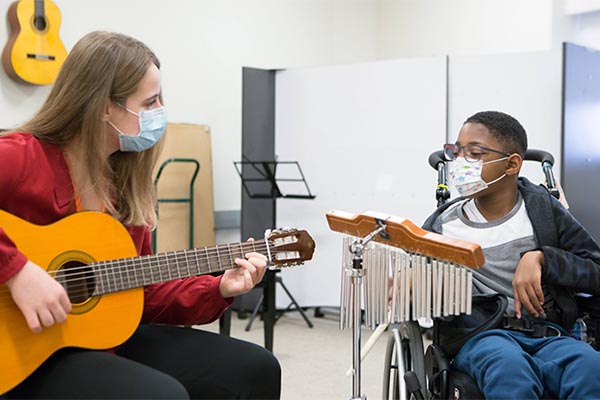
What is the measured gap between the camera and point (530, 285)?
2084mm

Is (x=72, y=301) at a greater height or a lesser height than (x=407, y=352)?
greater

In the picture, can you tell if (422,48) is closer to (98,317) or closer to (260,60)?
(260,60)

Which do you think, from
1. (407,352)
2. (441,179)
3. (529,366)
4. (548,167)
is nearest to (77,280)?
(407,352)

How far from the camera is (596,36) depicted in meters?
5.83

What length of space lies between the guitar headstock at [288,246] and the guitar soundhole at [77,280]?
0.49m

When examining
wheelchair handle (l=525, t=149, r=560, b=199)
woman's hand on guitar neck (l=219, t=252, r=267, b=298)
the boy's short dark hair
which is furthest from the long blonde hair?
wheelchair handle (l=525, t=149, r=560, b=199)

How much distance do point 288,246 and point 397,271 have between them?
35cm

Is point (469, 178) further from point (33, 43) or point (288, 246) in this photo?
point (33, 43)

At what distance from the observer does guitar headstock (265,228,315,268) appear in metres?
2.08

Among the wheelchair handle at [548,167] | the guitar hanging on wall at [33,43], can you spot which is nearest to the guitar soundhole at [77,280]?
the wheelchair handle at [548,167]

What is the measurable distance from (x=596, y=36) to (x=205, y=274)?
189 inches

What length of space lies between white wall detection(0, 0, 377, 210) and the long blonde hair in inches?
119

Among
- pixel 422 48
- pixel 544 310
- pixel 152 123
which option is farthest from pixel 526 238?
pixel 422 48

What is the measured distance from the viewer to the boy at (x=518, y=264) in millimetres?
1861
